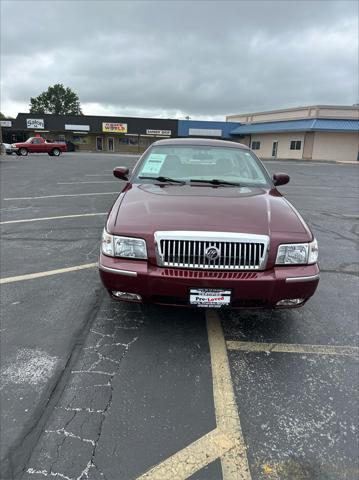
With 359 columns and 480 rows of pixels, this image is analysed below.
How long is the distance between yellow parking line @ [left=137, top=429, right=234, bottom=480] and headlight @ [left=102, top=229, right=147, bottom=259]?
4.21 feet

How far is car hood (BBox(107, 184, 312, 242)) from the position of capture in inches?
108

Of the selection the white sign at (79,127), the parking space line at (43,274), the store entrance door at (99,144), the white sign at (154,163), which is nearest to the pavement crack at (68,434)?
the parking space line at (43,274)

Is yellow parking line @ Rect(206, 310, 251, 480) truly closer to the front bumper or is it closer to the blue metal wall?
the front bumper

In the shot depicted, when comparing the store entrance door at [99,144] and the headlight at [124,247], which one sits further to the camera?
the store entrance door at [99,144]

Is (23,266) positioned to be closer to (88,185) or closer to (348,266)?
(348,266)

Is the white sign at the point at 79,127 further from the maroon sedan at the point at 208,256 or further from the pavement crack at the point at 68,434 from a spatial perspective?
the pavement crack at the point at 68,434

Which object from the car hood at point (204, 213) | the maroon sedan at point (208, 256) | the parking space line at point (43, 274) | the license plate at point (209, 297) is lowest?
the parking space line at point (43, 274)

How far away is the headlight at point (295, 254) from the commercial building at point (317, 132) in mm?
37060

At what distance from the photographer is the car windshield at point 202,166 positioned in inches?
155

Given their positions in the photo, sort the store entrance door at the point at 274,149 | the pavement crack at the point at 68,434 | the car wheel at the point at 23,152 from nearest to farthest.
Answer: the pavement crack at the point at 68,434
the car wheel at the point at 23,152
the store entrance door at the point at 274,149

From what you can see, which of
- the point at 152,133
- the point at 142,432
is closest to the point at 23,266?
the point at 142,432

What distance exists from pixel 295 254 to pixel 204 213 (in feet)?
2.52

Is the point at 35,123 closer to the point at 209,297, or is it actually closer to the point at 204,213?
the point at 204,213

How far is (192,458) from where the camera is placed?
75.9 inches
